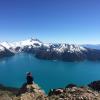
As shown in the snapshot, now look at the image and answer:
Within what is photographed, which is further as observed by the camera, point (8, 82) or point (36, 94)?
point (8, 82)

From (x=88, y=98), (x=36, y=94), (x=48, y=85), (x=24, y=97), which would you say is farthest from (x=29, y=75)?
(x=48, y=85)

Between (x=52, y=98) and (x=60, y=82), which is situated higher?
(x=52, y=98)

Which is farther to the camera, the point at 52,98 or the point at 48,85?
the point at 48,85

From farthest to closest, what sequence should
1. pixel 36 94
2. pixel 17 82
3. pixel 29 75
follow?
pixel 17 82 → pixel 29 75 → pixel 36 94

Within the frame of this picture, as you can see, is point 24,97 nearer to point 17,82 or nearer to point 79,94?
point 79,94

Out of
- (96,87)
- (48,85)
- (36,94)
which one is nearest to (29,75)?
(36,94)

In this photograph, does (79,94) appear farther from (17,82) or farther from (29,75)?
(17,82)

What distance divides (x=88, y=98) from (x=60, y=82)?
151971 mm

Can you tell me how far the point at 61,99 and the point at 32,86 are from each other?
1023 cm

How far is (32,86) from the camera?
34156mm

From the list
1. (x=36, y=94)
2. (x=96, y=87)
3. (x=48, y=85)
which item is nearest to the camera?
(x=36, y=94)

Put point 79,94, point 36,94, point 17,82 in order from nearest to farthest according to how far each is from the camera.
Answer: point 79,94 < point 36,94 < point 17,82

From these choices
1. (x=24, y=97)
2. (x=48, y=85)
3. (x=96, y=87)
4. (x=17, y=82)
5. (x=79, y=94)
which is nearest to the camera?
(x=79, y=94)

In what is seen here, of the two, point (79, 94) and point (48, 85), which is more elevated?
point (79, 94)
